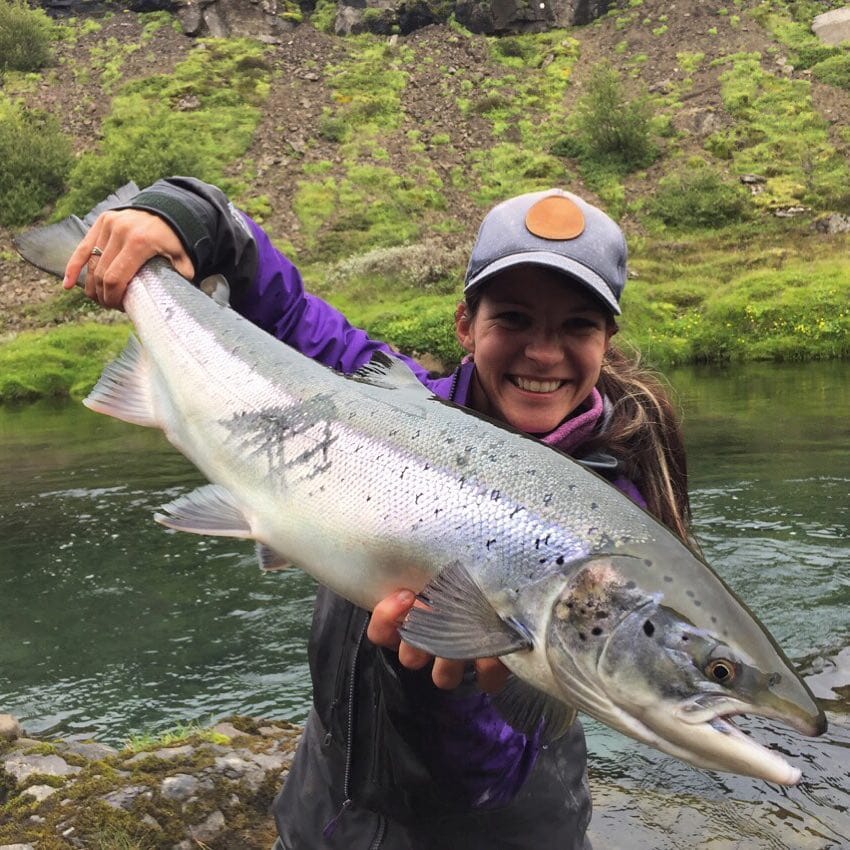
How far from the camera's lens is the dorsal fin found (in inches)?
96.2

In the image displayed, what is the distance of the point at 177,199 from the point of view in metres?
2.56

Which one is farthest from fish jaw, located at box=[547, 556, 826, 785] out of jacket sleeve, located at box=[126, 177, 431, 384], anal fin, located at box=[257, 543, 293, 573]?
jacket sleeve, located at box=[126, 177, 431, 384]

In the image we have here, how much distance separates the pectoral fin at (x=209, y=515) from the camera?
2381 mm

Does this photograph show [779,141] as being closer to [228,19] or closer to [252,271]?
[228,19]

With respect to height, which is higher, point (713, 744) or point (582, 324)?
point (582, 324)

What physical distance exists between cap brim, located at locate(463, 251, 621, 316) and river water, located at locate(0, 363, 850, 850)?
2.84 meters

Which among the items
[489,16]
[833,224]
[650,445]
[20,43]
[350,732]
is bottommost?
[833,224]

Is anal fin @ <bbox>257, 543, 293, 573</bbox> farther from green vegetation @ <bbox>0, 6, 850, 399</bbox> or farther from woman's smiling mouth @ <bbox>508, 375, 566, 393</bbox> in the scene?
green vegetation @ <bbox>0, 6, 850, 399</bbox>

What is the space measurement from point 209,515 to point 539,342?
45.3 inches

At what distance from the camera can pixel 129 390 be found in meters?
2.86

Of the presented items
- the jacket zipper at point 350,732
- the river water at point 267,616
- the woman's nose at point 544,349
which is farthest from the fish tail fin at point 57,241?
the river water at point 267,616

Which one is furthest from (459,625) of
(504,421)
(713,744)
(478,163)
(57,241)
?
(478,163)

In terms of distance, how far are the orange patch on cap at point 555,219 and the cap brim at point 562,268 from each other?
10cm

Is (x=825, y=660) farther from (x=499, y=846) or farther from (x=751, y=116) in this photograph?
(x=751, y=116)
